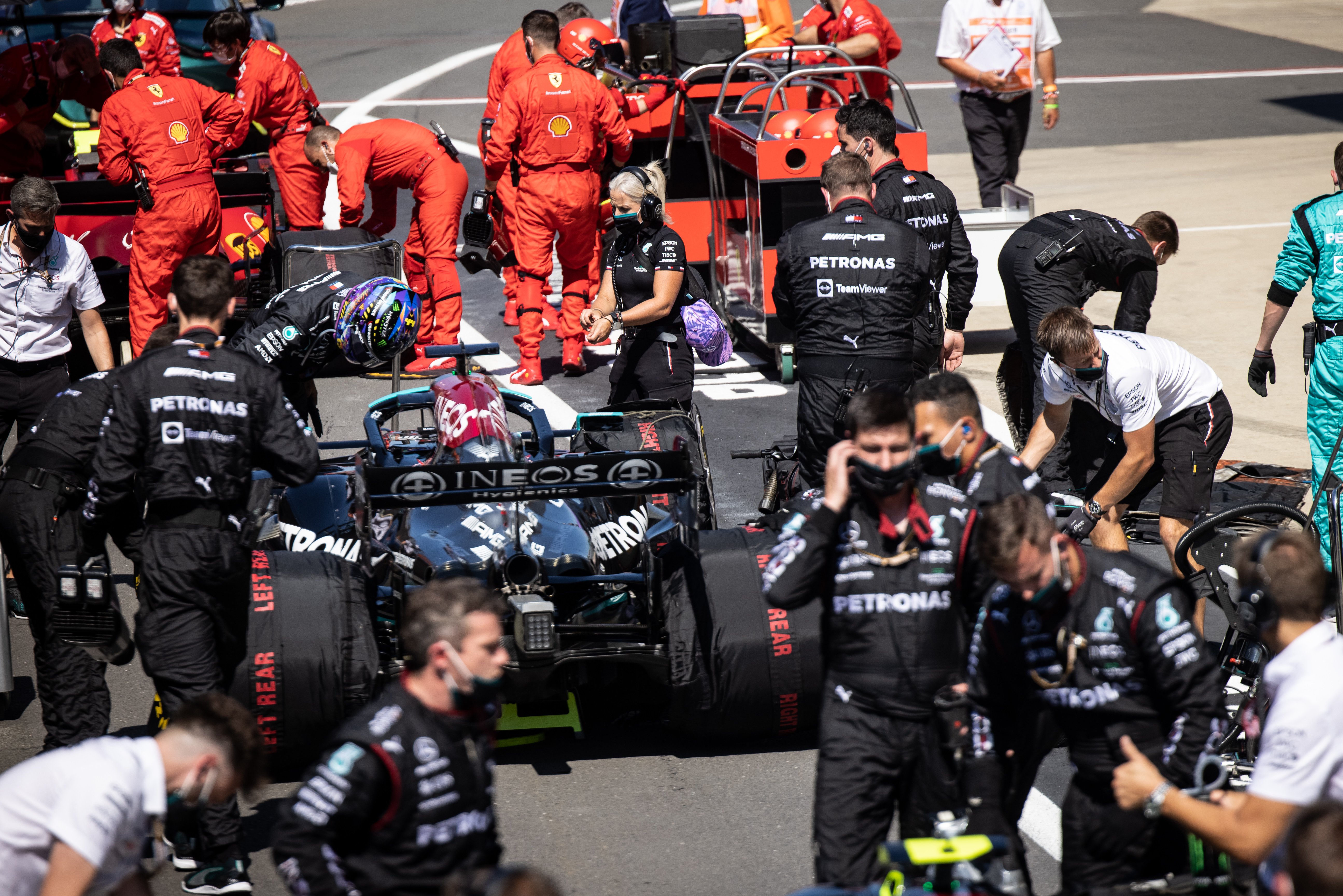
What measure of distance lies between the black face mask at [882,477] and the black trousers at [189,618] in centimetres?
229

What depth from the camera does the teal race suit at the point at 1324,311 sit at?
7.01 meters

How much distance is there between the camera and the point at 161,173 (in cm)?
1032

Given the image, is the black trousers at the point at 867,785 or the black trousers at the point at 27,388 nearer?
the black trousers at the point at 867,785

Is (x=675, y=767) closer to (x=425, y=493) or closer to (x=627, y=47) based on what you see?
(x=425, y=493)

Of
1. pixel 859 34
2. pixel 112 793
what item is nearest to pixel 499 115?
pixel 859 34

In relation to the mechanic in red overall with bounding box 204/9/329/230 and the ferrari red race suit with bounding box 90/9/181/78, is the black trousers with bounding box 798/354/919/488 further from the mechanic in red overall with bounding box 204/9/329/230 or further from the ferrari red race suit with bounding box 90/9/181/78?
the ferrari red race suit with bounding box 90/9/181/78

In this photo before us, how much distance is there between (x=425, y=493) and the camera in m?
5.52

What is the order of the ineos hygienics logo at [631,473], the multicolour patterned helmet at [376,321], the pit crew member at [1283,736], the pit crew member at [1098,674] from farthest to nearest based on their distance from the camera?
the multicolour patterned helmet at [376,321], the ineos hygienics logo at [631,473], the pit crew member at [1098,674], the pit crew member at [1283,736]

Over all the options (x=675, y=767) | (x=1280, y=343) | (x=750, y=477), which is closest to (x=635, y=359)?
(x=750, y=477)

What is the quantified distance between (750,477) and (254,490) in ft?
11.1

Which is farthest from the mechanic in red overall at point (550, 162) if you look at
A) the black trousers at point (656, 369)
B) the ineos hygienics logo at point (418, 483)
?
the ineos hygienics logo at point (418, 483)

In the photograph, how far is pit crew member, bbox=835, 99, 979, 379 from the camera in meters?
8.03

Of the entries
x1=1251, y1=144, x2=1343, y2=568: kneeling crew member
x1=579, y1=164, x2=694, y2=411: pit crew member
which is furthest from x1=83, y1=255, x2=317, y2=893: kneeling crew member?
x1=1251, y1=144, x2=1343, y2=568: kneeling crew member

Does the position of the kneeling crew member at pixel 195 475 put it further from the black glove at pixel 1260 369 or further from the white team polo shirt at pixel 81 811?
the black glove at pixel 1260 369
